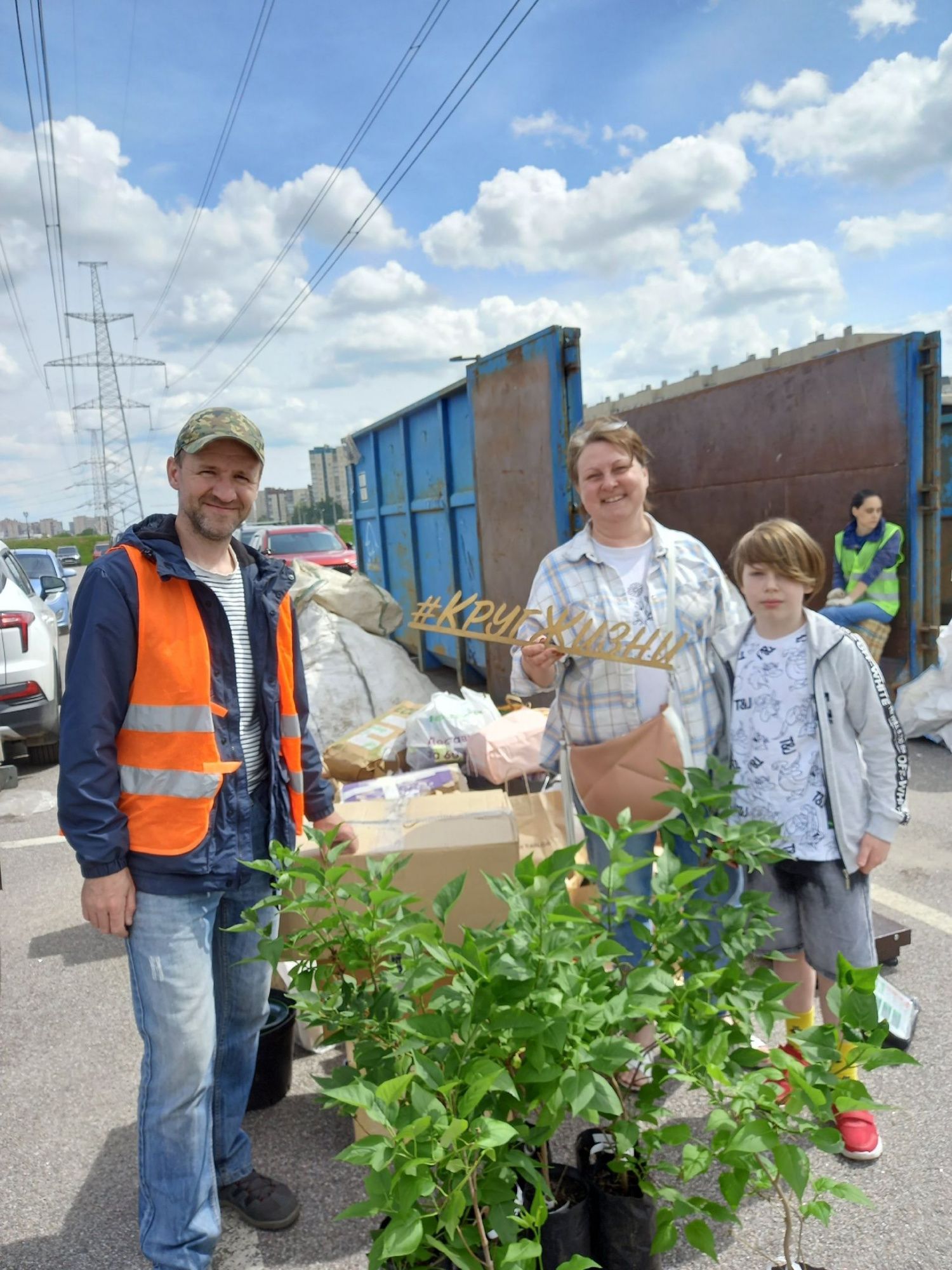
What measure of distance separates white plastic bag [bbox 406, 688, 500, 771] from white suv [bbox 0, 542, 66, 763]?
9.78 feet

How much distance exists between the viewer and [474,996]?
1.24 m

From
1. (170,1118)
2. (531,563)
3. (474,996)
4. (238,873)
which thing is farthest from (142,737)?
(531,563)

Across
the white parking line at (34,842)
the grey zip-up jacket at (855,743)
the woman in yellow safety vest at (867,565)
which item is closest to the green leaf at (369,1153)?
the grey zip-up jacket at (855,743)

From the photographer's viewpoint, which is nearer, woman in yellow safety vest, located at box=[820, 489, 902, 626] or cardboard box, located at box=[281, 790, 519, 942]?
cardboard box, located at box=[281, 790, 519, 942]

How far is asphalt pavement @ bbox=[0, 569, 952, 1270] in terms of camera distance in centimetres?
201

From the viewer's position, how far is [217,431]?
1.89m

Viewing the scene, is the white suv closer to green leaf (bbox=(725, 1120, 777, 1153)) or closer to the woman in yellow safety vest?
the woman in yellow safety vest

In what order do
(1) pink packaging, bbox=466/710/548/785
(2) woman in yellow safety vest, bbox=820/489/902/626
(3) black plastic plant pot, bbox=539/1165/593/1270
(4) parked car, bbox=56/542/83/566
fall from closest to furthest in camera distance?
(3) black plastic plant pot, bbox=539/1165/593/1270, (1) pink packaging, bbox=466/710/548/785, (2) woman in yellow safety vest, bbox=820/489/902/626, (4) parked car, bbox=56/542/83/566

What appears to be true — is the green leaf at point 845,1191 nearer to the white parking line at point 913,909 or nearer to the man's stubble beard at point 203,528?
the man's stubble beard at point 203,528

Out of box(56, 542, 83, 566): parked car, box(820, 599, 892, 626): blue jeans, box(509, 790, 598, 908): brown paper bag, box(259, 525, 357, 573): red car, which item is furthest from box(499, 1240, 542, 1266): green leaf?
box(56, 542, 83, 566): parked car

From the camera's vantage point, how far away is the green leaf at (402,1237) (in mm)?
1033

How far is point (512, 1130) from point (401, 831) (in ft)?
4.83

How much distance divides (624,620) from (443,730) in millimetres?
2189

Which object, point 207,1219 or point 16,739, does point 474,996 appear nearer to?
point 207,1219
